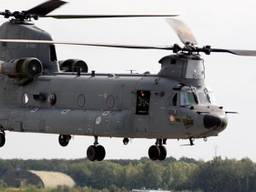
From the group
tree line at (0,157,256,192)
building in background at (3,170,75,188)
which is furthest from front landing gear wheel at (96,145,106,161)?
building in background at (3,170,75,188)

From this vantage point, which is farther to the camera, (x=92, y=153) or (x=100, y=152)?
(x=100, y=152)

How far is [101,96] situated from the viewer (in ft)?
185

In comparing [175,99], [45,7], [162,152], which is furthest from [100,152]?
[45,7]

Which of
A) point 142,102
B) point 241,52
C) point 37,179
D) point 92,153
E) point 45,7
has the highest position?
point 45,7

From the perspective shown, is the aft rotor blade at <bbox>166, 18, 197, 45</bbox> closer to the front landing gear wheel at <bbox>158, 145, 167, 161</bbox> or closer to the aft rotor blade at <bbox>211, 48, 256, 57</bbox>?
the aft rotor blade at <bbox>211, 48, 256, 57</bbox>

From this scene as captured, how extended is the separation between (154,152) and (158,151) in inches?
7.1

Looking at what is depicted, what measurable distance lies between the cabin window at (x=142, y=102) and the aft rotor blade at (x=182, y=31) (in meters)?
3.08

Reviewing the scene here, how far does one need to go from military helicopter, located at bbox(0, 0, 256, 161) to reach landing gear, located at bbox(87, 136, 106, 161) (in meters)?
0.04

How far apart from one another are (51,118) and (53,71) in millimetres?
3315

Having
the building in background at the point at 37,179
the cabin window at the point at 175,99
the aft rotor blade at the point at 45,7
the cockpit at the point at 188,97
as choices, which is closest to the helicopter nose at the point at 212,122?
the cockpit at the point at 188,97

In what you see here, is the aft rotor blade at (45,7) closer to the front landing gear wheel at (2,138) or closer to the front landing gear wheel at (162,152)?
the front landing gear wheel at (2,138)

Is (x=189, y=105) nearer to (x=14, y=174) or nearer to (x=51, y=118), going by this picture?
(x=51, y=118)

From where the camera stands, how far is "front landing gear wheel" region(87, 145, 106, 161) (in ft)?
186

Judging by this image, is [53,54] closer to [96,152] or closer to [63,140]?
[63,140]
